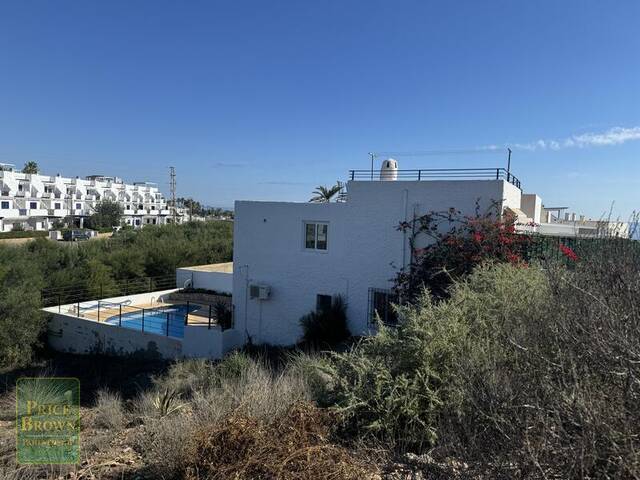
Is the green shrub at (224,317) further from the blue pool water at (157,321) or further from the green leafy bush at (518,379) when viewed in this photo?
the green leafy bush at (518,379)

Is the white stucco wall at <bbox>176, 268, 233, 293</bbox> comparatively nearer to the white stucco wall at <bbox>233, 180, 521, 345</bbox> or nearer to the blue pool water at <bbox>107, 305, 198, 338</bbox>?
the blue pool water at <bbox>107, 305, 198, 338</bbox>

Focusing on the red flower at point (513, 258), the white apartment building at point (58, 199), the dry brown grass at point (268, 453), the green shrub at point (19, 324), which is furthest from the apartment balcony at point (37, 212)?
the dry brown grass at point (268, 453)

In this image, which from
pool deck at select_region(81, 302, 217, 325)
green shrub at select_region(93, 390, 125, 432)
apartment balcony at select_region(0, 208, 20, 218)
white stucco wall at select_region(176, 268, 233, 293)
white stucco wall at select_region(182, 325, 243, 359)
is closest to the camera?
green shrub at select_region(93, 390, 125, 432)

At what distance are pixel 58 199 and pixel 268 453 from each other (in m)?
93.6

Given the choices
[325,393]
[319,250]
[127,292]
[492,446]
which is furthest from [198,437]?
[127,292]

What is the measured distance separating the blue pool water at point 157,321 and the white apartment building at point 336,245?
2711 mm

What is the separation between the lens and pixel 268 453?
3650 millimetres

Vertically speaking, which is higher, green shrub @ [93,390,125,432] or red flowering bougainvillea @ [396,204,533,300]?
red flowering bougainvillea @ [396,204,533,300]

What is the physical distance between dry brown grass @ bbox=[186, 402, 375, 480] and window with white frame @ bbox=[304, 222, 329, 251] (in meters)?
10.5

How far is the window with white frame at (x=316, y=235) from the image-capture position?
14.5 meters

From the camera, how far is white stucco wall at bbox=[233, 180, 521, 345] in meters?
12.8

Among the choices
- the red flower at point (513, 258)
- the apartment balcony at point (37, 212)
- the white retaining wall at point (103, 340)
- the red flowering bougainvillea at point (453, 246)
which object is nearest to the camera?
the red flower at point (513, 258)

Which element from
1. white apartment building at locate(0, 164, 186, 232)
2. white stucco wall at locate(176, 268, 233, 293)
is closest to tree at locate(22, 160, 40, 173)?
white apartment building at locate(0, 164, 186, 232)

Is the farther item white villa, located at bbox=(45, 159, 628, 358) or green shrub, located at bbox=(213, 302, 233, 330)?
green shrub, located at bbox=(213, 302, 233, 330)
